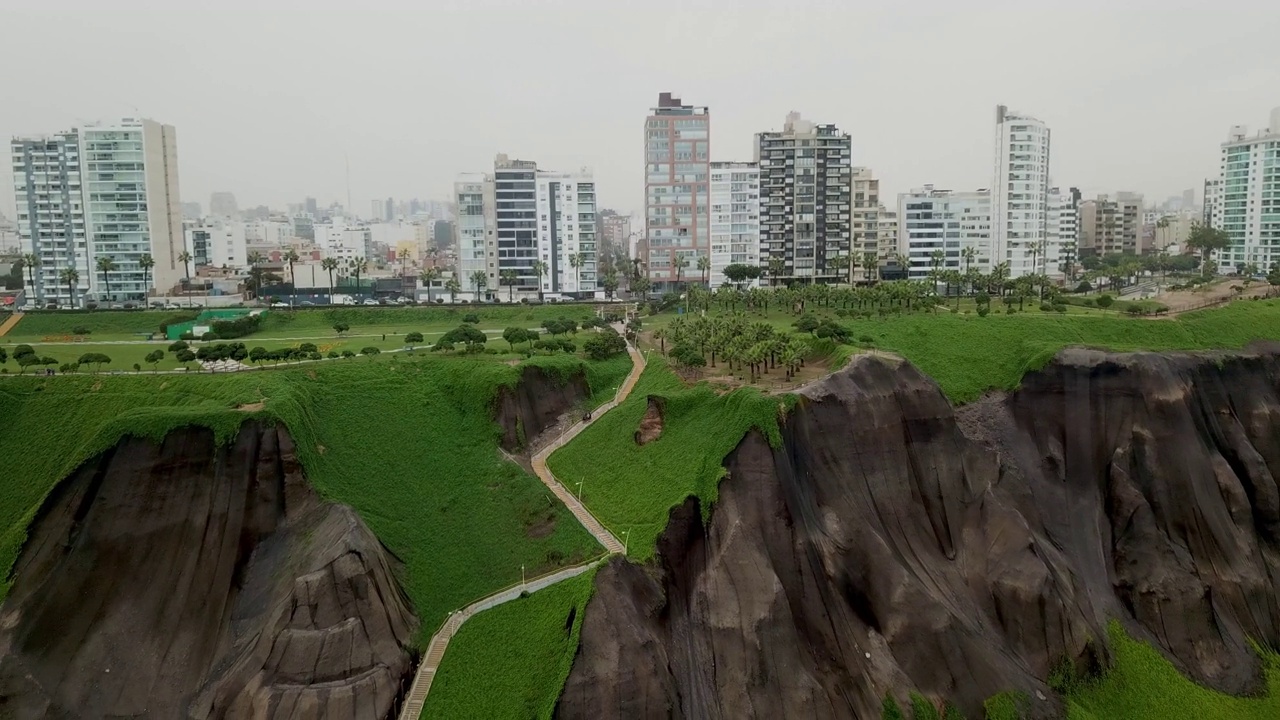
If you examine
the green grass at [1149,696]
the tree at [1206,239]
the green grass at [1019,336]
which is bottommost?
the green grass at [1149,696]

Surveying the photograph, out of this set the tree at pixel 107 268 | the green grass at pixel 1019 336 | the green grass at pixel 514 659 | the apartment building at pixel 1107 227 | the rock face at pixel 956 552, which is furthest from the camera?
the apartment building at pixel 1107 227

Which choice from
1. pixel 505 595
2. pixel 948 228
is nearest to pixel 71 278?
pixel 505 595

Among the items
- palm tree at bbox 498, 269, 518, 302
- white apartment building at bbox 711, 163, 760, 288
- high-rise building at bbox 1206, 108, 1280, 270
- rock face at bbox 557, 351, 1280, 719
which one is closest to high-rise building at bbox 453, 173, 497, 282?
palm tree at bbox 498, 269, 518, 302

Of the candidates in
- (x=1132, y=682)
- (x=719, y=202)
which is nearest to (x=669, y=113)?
(x=719, y=202)

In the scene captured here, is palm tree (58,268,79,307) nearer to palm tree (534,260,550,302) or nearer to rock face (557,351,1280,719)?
palm tree (534,260,550,302)

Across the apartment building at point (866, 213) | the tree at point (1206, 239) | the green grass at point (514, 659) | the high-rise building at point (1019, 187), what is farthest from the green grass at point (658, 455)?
the tree at point (1206, 239)

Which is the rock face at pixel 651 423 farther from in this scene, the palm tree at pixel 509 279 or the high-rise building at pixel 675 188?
the palm tree at pixel 509 279
